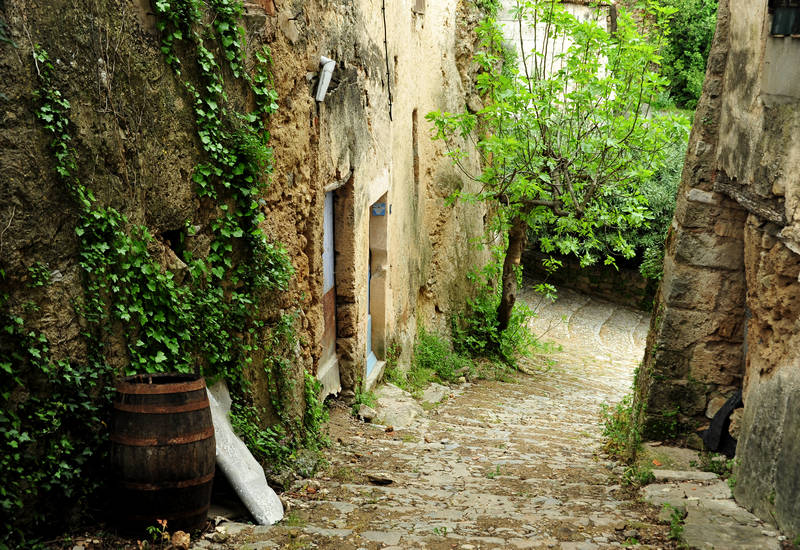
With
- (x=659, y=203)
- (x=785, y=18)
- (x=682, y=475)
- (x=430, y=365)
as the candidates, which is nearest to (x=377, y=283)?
(x=430, y=365)

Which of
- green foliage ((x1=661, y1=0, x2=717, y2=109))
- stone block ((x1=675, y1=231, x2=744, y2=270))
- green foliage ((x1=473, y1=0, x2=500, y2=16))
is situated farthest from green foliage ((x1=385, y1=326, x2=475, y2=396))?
green foliage ((x1=661, y1=0, x2=717, y2=109))

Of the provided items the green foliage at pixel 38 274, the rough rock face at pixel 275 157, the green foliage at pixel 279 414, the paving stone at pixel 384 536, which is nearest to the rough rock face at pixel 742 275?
the paving stone at pixel 384 536

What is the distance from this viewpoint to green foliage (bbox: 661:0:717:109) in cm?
2016

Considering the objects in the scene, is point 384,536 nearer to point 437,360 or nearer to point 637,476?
point 637,476

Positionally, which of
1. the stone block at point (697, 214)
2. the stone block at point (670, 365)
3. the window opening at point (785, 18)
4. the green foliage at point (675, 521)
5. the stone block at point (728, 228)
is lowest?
the green foliage at point (675, 521)

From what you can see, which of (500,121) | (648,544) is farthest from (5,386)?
(500,121)

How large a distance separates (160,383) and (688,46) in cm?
1987

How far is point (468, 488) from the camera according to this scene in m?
→ 5.41

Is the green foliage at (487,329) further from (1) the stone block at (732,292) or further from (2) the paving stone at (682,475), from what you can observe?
(2) the paving stone at (682,475)

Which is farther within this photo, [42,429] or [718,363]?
[718,363]

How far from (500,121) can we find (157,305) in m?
6.79

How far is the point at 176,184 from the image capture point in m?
4.13

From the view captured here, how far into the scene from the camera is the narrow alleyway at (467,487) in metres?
4.07

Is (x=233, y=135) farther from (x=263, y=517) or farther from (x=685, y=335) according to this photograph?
(x=685, y=335)
